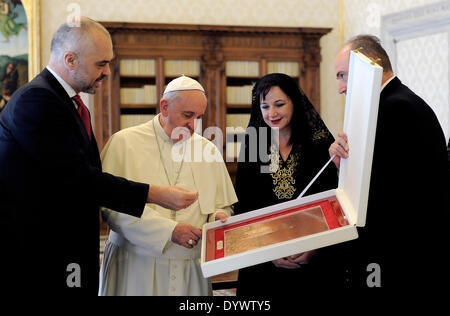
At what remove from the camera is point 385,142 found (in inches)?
88.6

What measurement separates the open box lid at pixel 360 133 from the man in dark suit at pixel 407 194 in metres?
0.15

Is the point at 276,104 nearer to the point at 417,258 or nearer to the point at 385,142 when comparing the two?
the point at 385,142

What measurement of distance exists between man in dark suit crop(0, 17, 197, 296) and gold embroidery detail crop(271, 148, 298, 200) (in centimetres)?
68

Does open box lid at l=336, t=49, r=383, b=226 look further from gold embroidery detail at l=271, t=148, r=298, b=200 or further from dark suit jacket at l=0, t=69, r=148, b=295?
dark suit jacket at l=0, t=69, r=148, b=295

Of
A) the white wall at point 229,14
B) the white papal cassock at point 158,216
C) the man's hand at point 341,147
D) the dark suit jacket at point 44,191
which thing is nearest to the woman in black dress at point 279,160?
the white papal cassock at point 158,216

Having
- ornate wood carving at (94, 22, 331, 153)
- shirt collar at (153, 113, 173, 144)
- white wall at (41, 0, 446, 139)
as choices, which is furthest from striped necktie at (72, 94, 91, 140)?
white wall at (41, 0, 446, 139)

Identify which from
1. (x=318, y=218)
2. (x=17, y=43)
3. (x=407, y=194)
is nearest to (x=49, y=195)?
(x=318, y=218)

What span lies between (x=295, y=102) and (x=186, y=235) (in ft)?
3.13

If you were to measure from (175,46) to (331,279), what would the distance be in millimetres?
5834

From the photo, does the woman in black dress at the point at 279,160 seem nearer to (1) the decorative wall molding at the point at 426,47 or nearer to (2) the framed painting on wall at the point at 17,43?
(1) the decorative wall molding at the point at 426,47

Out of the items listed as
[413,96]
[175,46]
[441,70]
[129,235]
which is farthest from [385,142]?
[175,46]

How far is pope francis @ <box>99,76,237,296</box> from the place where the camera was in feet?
7.70

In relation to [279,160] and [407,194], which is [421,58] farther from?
[407,194]

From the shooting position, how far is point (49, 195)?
2.08m
